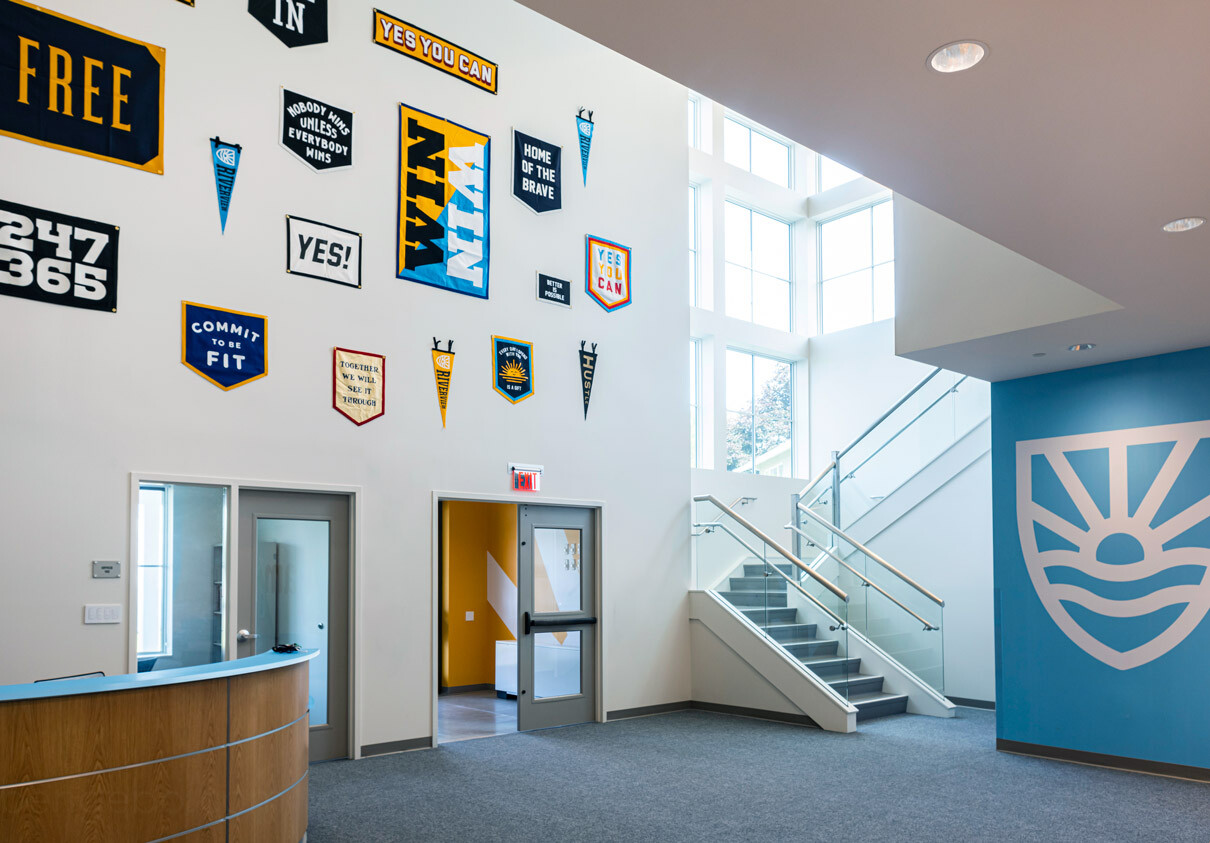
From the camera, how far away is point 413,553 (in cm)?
746

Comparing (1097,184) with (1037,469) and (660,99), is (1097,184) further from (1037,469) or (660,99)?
(660,99)

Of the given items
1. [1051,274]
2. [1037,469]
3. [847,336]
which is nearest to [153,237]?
[1051,274]

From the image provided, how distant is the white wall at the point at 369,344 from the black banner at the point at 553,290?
98 mm

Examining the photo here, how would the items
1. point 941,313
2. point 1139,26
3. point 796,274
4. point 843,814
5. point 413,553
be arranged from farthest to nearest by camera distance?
point 796,274, point 413,553, point 941,313, point 843,814, point 1139,26

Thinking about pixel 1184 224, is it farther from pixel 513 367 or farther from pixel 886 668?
pixel 886 668

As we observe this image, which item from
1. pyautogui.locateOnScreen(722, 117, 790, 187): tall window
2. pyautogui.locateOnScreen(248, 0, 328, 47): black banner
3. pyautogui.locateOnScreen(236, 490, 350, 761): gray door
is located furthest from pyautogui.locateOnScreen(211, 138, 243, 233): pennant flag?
pyautogui.locateOnScreen(722, 117, 790, 187): tall window

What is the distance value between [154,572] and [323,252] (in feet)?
8.53

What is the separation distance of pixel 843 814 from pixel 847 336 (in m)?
8.81

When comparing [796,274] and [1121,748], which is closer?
[1121,748]

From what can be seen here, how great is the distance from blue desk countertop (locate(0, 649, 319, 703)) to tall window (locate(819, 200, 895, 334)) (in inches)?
419

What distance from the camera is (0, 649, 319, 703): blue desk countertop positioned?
3586 millimetres

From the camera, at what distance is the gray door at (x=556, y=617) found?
8.36 m

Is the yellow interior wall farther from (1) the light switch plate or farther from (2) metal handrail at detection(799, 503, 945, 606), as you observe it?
(1) the light switch plate

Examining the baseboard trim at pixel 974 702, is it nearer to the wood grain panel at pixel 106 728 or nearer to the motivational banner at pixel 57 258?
the wood grain panel at pixel 106 728
